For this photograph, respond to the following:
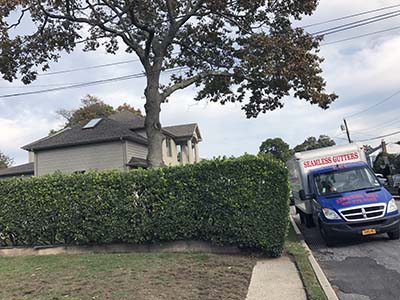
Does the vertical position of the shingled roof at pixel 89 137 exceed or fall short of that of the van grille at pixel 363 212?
it exceeds it

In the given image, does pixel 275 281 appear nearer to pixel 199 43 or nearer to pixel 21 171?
pixel 199 43

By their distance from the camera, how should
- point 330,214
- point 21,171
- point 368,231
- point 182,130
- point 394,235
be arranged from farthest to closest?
point 21,171 → point 182,130 → point 394,235 → point 330,214 → point 368,231

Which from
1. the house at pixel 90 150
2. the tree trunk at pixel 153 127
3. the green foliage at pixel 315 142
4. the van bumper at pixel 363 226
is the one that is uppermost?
the green foliage at pixel 315 142

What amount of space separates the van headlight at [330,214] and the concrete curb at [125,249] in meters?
2.53

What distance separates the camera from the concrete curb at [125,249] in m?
9.82

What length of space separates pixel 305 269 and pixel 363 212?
10.8 ft

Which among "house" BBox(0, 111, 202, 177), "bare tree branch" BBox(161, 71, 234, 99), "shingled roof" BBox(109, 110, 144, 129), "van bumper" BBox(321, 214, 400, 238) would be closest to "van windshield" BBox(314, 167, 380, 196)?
"van bumper" BBox(321, 214, 400, 238)

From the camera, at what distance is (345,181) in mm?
11898

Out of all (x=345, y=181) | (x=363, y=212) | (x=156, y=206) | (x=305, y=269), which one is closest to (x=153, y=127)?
(x=156, y=206)

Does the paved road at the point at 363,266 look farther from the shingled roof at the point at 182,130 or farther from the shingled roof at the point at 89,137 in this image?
the shingled roof at the point at 182,130

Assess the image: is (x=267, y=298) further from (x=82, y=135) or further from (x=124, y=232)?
(x=82, y=135)

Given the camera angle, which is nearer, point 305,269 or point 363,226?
point 305,269

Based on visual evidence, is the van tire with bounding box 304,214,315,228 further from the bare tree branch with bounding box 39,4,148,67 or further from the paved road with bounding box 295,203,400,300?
the bare tree branch with bounding box 39,4,148,67

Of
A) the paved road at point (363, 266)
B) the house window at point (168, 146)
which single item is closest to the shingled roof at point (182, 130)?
the house window at point (168, 146)
